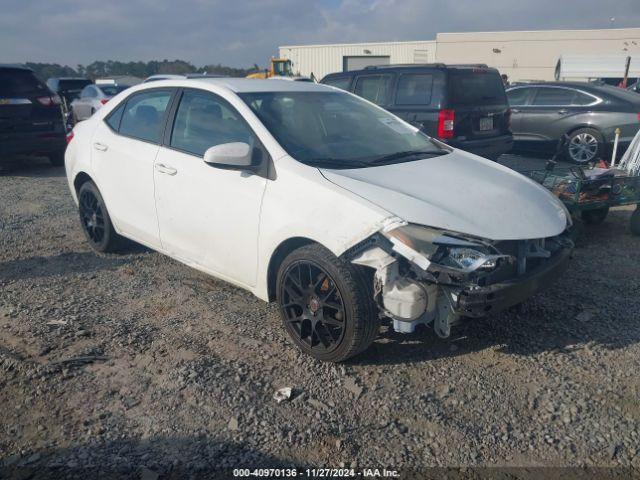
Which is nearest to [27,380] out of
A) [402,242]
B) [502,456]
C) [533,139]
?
[402,242]

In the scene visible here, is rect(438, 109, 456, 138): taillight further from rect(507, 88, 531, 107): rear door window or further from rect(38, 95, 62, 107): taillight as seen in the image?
rect(38, 95, 62, 107): taillight

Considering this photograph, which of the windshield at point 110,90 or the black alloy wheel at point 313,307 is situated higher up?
the windshield at point 110,90

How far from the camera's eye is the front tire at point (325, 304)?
124 inches

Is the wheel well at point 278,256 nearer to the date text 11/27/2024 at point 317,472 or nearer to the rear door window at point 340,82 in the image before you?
the date text 11/27/2024 at point 317,472

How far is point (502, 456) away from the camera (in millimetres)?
2625

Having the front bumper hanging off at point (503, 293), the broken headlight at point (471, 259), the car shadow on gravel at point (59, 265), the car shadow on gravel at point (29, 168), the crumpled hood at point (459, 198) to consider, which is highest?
the crumpled hood at point (459, 198)

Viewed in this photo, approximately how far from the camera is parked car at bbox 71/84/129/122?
16.6m

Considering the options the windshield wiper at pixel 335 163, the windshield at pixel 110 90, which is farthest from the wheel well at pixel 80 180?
the windshield at pixel 110 90

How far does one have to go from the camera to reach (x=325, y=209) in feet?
10.6

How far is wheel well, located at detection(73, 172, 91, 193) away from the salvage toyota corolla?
0.47 m

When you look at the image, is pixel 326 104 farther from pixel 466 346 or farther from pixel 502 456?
pixel 502 456

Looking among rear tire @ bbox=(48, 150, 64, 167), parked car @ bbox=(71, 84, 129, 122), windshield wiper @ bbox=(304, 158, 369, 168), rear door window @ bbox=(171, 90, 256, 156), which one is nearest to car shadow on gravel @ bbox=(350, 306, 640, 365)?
windshield wiper @ bbox=(304, 158, 369, 168)

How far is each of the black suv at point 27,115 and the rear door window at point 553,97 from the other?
9385 mm

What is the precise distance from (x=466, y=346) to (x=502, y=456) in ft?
3.59
